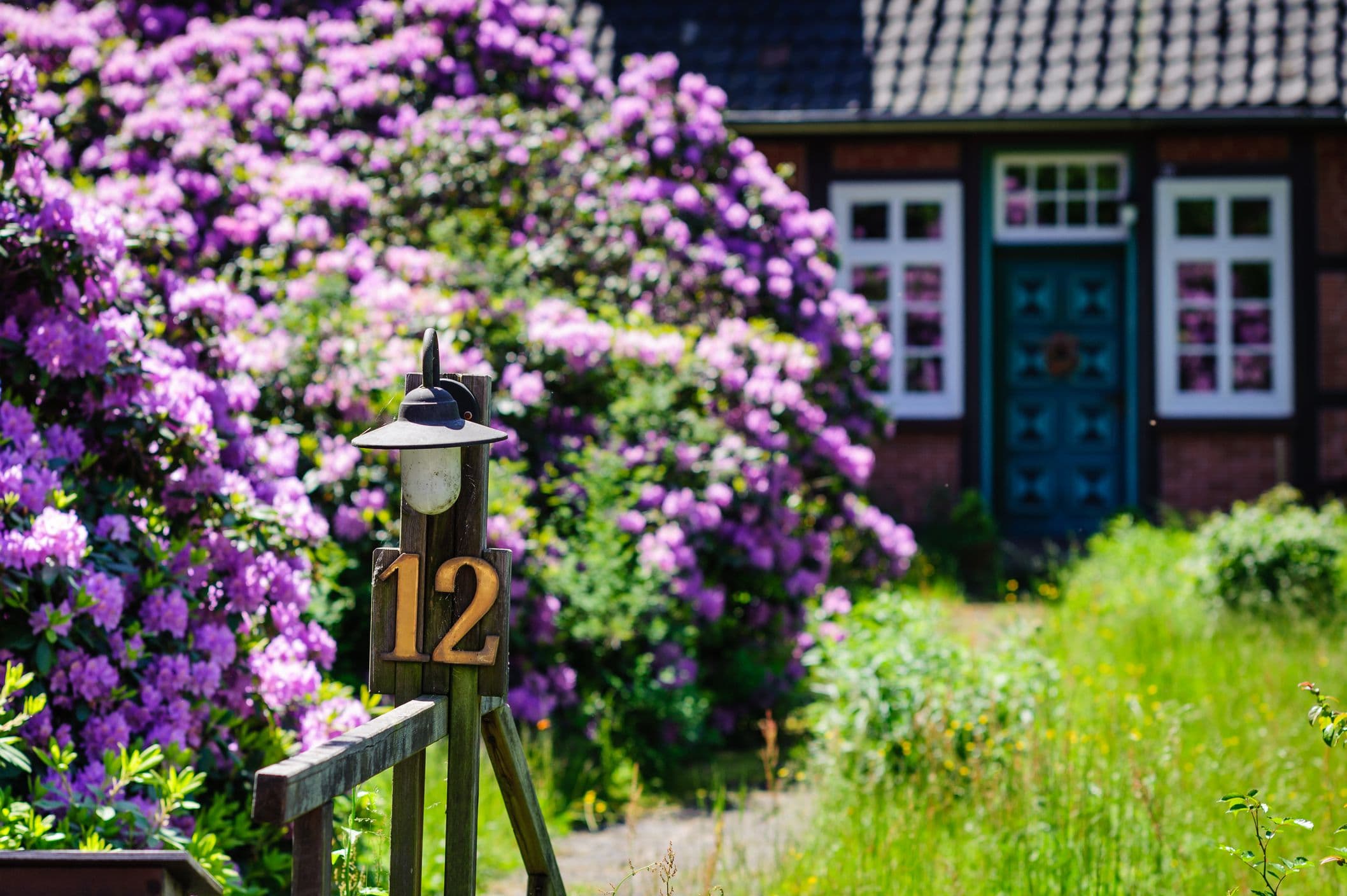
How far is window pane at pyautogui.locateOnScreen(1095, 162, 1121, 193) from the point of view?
10102 millimetres

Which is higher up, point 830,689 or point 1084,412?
point 1084,412

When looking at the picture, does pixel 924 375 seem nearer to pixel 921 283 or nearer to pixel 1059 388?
pixel 921 283

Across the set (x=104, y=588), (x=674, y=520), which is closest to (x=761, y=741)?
(x=674, y=520)

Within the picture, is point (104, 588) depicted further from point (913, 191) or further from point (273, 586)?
point (913, 191)

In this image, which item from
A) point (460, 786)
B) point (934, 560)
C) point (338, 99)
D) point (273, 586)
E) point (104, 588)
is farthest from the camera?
point (934, 560)

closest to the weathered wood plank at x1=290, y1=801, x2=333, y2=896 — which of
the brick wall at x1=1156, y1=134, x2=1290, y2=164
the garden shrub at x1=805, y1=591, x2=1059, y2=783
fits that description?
the garden shrub at x1=805, y1=591, x2=1059, y2=783

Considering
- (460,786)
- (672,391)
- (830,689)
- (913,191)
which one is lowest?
(830,689)

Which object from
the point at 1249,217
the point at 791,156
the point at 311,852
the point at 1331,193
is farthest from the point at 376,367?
the point at 1331,193

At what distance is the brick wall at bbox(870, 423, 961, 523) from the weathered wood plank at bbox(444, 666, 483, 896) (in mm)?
7904

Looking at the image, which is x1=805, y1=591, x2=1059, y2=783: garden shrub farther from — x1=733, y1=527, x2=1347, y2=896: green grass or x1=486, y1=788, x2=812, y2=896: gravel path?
x1=486, y1=788, x2=812, y2=896: gravel path

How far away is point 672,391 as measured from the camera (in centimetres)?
537

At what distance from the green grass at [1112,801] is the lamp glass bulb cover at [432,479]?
1.56 meters

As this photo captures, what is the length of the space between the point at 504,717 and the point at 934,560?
6.43m

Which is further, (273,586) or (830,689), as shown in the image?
(830,689)
